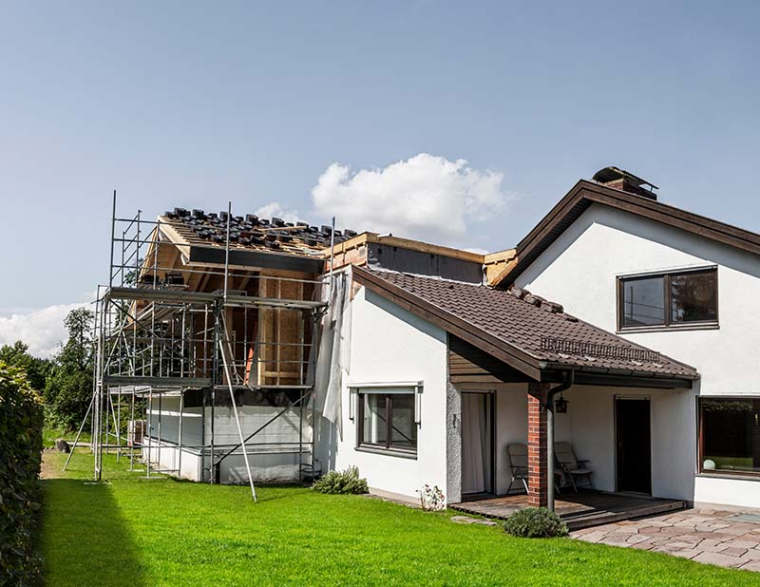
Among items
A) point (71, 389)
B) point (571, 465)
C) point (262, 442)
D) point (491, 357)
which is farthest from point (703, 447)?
point (71, 389)

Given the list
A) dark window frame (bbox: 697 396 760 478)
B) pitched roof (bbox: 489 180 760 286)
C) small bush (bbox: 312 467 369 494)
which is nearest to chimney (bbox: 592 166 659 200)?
pitched roof (bbox: 489 180 760 286)

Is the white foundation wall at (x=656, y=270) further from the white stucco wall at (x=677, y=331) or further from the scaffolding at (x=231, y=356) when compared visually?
the scaffolding at (x=231, y=356)

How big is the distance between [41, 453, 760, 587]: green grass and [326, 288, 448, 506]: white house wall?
45.5 inches

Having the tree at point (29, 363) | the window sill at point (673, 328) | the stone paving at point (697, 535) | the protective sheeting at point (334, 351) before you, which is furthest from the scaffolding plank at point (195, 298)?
the tree at point (29, 363)

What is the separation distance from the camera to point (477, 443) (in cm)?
1405

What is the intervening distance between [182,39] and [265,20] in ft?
4.91

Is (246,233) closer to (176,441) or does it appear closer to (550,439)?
(176,441)

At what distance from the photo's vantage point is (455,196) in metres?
19.0

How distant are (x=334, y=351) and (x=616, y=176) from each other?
25.6 feet

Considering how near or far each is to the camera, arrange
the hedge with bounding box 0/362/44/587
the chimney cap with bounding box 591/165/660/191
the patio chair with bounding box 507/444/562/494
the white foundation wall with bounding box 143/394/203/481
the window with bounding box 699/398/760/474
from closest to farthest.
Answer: the hedge with bounding box 0/362/44/587 < the window with bounding box 699/398/760/474 < the patio chair with bounding box 507/444/562/494 < the chimney cap with bounding box 591/165/660/191 < the white foundation wall with bounding box 143/394/203/481

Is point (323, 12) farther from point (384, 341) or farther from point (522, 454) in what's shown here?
point (522, 454)

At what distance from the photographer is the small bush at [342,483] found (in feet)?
48.0

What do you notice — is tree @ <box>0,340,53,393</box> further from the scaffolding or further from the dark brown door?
the dark brown door

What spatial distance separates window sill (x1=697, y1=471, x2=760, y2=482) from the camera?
41.4 feet
